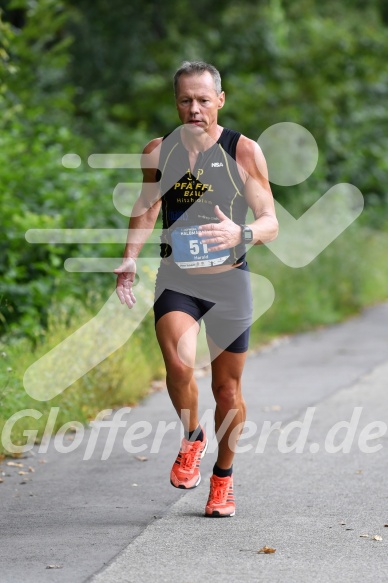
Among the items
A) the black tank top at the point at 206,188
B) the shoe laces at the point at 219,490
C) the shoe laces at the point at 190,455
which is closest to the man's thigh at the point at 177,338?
the black tank top at the point at 206,188

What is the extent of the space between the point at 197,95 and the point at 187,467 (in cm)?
197

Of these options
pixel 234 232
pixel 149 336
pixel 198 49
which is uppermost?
pixel 198 49

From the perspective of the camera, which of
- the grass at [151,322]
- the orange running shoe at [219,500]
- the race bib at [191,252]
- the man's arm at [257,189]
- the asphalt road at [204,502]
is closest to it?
the asphalt road at [204,502]

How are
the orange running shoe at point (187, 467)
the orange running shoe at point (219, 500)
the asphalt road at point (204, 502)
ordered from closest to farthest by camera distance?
1. the asphalt road at point (204, 502)
2. the orange running shoe at point (219, 500)
3. the orange running shoe at point (187, 467)

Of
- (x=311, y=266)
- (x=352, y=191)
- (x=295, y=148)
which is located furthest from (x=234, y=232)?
(x=352, y=191)

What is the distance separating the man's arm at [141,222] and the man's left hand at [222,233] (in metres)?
0.61

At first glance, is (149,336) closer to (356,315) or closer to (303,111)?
(356,315)

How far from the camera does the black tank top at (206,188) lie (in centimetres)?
611

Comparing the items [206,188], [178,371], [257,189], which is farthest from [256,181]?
[178,371]

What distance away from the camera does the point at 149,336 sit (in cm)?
1175

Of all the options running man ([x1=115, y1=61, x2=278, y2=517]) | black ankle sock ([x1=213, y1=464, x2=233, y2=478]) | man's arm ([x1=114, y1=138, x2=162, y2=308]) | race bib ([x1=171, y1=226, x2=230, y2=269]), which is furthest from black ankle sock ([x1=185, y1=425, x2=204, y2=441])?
race bib ([x1=171, y1=226, x2=230, y2=269])

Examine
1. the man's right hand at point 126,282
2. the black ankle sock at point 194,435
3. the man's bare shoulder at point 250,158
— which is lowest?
the black ankle sock at point 194,435

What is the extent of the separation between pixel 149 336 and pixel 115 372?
1885 mm

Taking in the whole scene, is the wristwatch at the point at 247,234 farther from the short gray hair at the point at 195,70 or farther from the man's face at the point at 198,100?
the short gray hair at the point at 195,70
